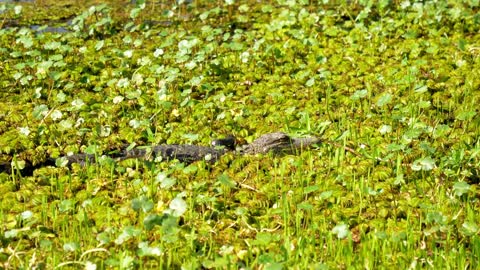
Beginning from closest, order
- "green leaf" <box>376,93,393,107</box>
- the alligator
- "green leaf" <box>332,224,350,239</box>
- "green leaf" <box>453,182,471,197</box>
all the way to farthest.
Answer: "green leaf" <box>332,224,350,239</box> < "green leaf" <box>453,182,471,197</box> < the alligator < "green leaf" <box>376,93,393,107</box>

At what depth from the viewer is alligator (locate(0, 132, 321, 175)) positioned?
5422 millimetres

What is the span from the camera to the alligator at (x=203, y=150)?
5.42m

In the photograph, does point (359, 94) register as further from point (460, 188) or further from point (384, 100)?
point (460, 188)

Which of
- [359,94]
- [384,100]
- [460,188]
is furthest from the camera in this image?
[359,94]

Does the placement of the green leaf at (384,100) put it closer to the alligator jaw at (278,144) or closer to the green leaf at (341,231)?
the alligator jaw at (278,144)

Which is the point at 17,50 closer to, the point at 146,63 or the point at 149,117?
the point at 146,63

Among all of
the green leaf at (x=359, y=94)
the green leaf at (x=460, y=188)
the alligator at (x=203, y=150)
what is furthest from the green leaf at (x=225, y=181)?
the green leaf at (x=359, y=94)

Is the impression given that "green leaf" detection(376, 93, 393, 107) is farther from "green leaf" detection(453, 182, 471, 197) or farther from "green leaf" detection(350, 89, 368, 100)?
"green leaf" detection(453, 182, 471, 197)

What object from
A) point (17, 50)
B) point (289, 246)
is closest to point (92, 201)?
A: point (289, 246)

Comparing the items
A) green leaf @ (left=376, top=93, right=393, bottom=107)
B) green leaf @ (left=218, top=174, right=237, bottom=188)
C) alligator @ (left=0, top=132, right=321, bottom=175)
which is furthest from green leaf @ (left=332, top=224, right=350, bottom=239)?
green leaf @ (left=376, top=93, right=393, bottom=107)

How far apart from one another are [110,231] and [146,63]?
9.56 ft

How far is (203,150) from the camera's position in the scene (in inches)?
218

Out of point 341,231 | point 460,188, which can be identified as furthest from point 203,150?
point 460,188

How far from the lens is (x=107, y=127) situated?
5828 millimetres
